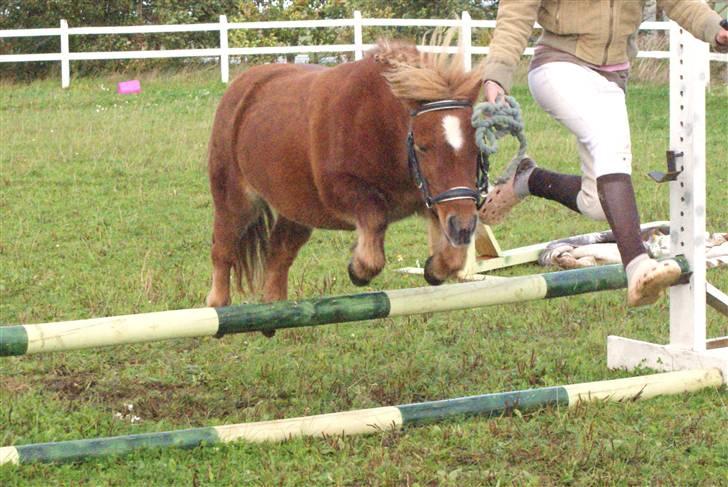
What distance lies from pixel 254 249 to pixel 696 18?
2.70 m

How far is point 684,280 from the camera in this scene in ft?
18.5

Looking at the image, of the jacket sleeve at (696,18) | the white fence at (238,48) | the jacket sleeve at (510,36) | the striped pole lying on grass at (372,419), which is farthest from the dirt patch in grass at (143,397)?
the white fence at (238,48)

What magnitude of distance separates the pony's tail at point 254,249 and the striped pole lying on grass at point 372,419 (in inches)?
78.5

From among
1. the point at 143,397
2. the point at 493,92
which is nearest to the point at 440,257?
the point at 493,92

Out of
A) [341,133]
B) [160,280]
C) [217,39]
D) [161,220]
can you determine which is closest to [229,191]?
[341,133]

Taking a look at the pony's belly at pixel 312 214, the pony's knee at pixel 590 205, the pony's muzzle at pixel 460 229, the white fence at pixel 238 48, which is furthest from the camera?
the white fence at pixel 238 48

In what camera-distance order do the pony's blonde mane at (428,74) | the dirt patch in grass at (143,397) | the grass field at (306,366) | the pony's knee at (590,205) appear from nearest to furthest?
the grass field at (306,366) → the pony's blonde mane at (428,74) → the pony's knee at (590,205) → the dirt patch in grass at (143,397)

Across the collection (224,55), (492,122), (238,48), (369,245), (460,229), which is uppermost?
(492,122)

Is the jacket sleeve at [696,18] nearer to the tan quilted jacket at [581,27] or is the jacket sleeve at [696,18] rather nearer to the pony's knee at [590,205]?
the tan quilted jacket at [581,27]

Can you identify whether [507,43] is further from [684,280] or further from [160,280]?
[160,280]

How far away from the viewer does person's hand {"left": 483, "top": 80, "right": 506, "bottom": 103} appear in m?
4.64

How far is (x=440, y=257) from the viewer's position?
5.22m

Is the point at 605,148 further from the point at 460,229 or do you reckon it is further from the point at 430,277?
the point at 430,277

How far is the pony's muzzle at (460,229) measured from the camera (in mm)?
4605
